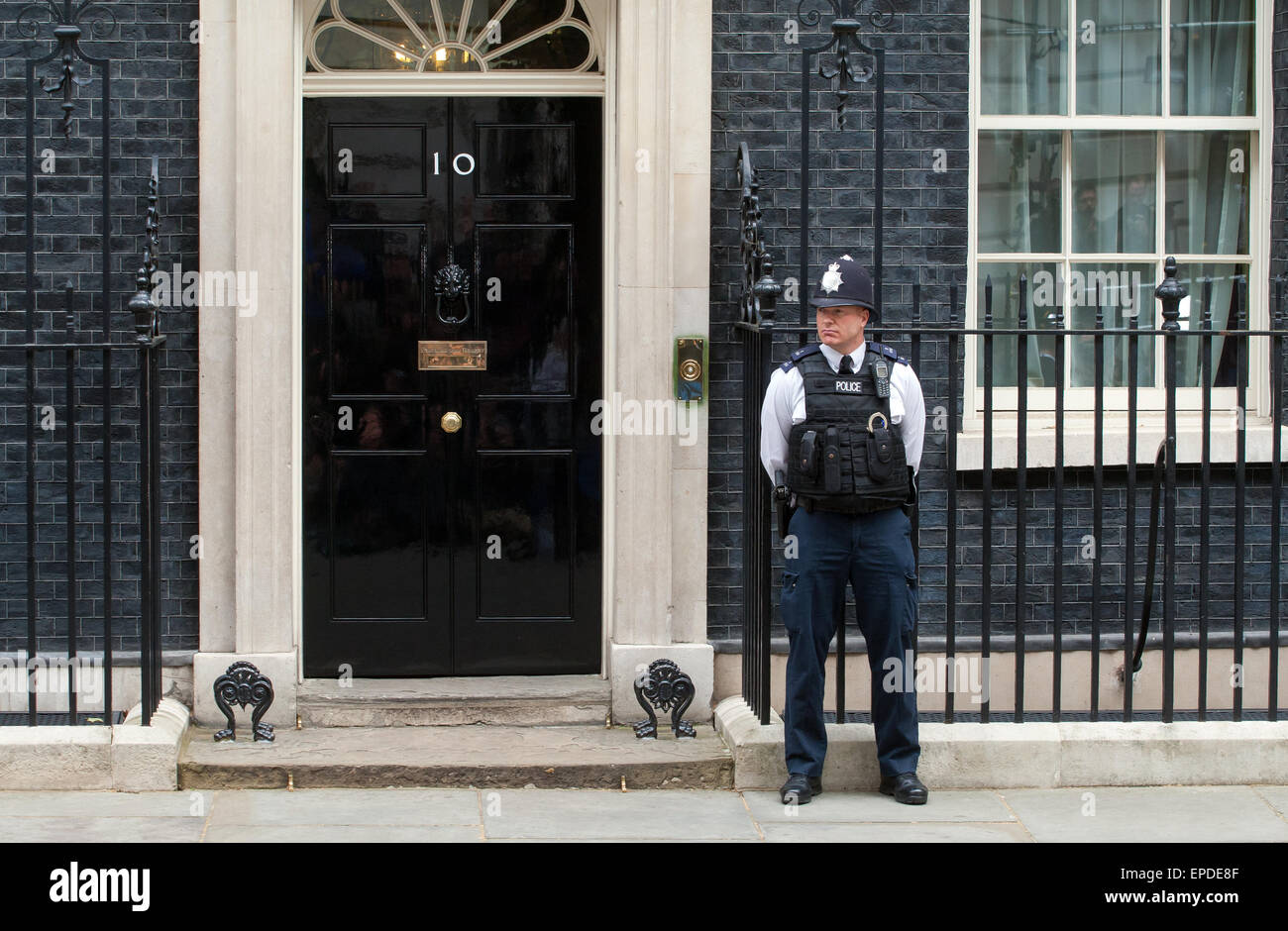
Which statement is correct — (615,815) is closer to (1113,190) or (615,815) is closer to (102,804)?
(102,804)

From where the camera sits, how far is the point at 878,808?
623 cm

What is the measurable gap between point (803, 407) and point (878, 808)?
5.05ft

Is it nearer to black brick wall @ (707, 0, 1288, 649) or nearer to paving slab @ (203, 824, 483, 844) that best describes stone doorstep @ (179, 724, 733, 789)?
paving slab @ (203, 824, 483, 844)

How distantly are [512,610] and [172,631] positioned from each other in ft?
4.87

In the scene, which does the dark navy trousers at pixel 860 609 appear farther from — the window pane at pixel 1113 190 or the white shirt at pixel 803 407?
the window pane at pixel 1113 190

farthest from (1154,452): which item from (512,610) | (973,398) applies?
(512,610)

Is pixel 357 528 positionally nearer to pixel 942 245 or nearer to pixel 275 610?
pixel 275 610

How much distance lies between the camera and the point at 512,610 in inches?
295

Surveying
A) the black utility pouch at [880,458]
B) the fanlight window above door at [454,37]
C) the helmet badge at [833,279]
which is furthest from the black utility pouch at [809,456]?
the fanlight window above door at [454,37]

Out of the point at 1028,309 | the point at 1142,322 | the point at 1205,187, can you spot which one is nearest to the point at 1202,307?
the point at 1142,322

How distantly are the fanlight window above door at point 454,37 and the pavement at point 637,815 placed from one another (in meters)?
3.18

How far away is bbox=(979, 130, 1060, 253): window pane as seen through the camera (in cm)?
763

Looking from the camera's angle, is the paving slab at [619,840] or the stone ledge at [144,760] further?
the stone ledge at [144,760]

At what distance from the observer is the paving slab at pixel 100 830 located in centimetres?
577
